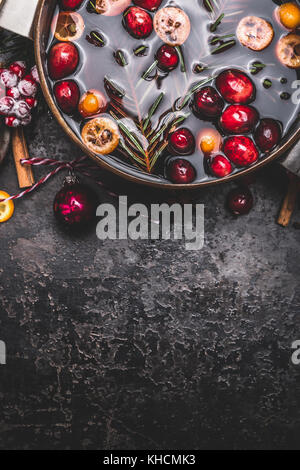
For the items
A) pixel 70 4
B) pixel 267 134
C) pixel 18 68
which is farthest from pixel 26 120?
pixel 267 134

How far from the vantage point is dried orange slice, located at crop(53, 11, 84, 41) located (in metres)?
1.32

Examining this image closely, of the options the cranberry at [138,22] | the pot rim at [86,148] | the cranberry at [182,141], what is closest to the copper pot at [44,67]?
the pot rim at [86,148]

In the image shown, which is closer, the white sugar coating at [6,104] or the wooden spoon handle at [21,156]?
the white sugar coating at [6,104]

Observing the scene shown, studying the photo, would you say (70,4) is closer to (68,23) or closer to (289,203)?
(68,23)

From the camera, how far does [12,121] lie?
1.52 meters

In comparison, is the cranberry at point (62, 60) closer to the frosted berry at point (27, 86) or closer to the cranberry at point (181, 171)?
the frosted berry at point (27, 86)

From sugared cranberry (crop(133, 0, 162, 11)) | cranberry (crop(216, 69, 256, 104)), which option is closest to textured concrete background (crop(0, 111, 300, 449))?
cranberry (crop(216, 69, 256, 104))

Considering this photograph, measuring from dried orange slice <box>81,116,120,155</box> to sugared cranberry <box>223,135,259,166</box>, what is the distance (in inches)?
12.8

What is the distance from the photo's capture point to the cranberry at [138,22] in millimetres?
1287

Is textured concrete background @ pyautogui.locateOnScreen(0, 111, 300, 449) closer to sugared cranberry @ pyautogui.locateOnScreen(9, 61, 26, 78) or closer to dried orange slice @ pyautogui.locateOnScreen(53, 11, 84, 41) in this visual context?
sugared cranberry @ pyautogui.locateOnScreen(9, 61, 26, 78)

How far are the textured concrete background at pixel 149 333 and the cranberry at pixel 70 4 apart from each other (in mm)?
457

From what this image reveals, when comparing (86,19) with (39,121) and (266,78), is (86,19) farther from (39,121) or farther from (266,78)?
(266,78)
